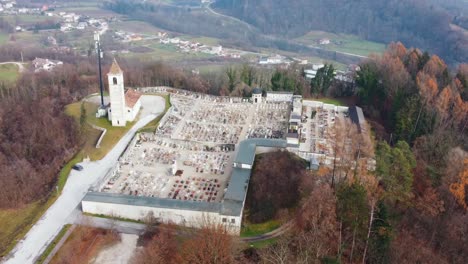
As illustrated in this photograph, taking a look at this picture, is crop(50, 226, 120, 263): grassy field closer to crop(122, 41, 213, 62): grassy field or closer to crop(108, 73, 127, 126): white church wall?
crop(108, 73, 127, 126): white church wall

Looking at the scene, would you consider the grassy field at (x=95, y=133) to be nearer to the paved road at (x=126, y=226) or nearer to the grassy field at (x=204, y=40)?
the paved road at (x=126, y=226)

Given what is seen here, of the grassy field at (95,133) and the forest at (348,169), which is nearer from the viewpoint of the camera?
the forest at (348,169)

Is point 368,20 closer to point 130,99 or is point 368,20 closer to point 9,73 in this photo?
point 130,99

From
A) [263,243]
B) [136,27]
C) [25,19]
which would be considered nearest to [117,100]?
[263,243]

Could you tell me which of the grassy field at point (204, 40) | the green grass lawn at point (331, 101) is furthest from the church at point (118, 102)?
the grassy field at point (204, 40)

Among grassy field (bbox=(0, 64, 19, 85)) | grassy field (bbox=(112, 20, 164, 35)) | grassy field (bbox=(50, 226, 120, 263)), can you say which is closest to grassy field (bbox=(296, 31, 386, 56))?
grassy field (bbox=(112, 20, 164, 35))

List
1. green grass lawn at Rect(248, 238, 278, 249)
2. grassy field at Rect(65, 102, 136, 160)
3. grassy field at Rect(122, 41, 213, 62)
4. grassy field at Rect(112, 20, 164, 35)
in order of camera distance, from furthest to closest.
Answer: grassy field at Rect(112, 20, 164, 35)
grassy field at Rect(122, 41, 213, 62)
grassy field at Rect(65, 102, 136, 160)
green grass lawn at Rect(248, 238, 278, 249)

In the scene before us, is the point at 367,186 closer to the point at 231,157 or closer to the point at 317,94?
the point at 231,157
